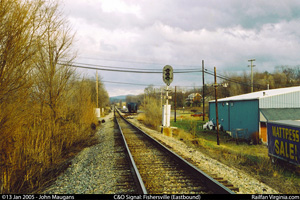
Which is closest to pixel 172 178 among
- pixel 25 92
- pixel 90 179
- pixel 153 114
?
pixel 90 179

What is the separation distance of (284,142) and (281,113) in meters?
11.1

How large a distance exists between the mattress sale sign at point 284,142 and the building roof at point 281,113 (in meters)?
8.26

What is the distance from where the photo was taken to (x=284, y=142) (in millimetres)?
11336

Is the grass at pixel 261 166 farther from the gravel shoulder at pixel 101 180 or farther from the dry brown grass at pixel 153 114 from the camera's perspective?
the dry brown grass at pixel 153 114

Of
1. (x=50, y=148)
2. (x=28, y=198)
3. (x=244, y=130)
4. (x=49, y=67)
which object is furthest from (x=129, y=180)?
(x=244, y=130)

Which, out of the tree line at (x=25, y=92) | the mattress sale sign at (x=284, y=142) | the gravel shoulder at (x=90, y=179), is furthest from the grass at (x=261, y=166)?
the tree line at (x=25, y=92)

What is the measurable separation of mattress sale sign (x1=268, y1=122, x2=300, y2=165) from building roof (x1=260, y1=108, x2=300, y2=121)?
8.26m

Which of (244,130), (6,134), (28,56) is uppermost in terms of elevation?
(28,56)

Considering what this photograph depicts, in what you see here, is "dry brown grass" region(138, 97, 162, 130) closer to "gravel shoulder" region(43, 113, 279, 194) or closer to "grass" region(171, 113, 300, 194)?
"grass" region(171, 113, 300, 194)

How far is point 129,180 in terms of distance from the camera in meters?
5.36

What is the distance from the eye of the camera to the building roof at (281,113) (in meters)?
20.0

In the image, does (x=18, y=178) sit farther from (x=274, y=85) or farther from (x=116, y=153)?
(x=274, y=85)

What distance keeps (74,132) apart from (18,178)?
6.47 m

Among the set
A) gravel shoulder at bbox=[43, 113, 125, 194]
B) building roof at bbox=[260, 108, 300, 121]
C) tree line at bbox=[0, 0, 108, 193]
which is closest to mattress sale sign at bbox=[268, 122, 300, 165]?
building roof at bbox=[260, 108, 300, 121]
